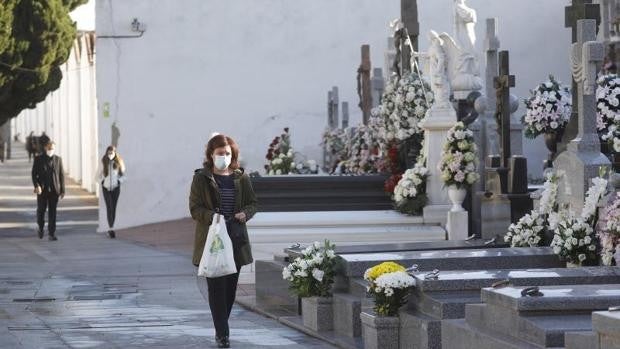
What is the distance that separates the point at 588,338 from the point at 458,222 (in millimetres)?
10056

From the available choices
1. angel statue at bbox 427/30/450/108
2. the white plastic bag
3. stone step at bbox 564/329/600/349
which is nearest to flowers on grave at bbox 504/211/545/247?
the white plastic bag

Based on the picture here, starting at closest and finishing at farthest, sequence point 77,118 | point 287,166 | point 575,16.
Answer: point 575,16 → point 287,166 → point 77,118

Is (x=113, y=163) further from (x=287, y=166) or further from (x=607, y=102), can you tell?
(x=607, y=102)

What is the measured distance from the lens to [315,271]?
12297 millimetres

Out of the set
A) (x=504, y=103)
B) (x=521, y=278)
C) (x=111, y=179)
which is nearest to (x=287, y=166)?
(x=111, y=179)

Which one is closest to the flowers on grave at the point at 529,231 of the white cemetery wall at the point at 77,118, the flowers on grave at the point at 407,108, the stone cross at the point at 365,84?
the flowers on grave at the point at 407,108

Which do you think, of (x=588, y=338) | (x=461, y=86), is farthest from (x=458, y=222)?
(x=588, y=338)

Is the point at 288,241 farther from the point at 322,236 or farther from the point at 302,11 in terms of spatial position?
the point at 302,11

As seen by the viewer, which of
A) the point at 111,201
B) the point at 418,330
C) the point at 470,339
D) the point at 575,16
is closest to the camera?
the point at 470,339

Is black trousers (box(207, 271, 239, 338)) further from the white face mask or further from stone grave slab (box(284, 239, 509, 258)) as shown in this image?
stone grave slab (box(284, 239, 509, 258))

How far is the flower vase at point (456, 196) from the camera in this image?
17.6 metres

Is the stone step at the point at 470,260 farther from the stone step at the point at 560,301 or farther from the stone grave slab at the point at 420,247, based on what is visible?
the stone step at the point at 560,301

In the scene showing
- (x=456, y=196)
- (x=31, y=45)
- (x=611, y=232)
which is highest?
(x=31, y=45)

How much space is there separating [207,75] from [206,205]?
17.9 meters
